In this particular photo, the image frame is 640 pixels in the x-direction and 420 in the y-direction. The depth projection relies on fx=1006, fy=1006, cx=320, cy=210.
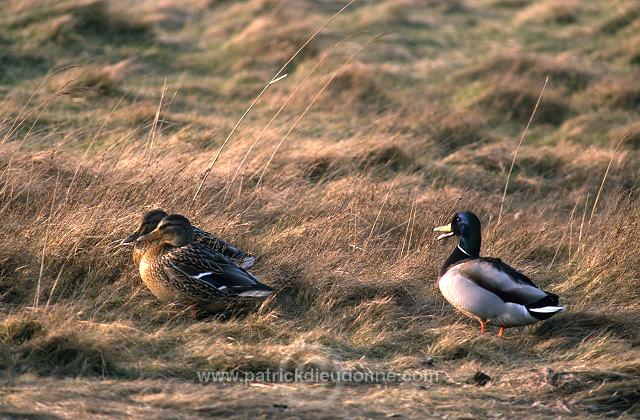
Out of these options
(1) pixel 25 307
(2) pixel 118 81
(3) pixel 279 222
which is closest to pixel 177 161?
(3) pixel 279 222

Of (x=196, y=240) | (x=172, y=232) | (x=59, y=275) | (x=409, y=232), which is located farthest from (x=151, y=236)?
(x=409, y=232)

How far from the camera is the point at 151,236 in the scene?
6195mm

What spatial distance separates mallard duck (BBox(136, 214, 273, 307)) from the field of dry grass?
0.15 m

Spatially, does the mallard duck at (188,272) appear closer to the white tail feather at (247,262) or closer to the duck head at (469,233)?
the white tail feather at (247,262)

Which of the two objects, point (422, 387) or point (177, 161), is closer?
point (422, 387)

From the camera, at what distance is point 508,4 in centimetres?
1873

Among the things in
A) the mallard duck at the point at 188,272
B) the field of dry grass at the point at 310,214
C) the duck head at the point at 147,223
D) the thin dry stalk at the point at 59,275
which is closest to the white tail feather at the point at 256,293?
the mallard duck at the point at 188,272

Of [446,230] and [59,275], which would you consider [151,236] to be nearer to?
[59,275]

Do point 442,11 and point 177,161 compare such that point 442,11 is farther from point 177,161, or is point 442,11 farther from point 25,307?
point 25,307

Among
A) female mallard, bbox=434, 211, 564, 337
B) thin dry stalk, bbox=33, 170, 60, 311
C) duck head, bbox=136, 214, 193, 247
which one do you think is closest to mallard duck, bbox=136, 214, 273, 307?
duck head, bbox=136, 214, 193, 247

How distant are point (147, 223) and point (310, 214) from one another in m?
1.58

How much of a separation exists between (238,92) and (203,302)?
6.53 m

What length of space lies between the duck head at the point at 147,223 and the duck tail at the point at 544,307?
235 cm

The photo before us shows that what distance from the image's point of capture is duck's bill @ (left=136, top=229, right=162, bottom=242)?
6176 millimetres
